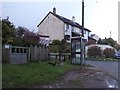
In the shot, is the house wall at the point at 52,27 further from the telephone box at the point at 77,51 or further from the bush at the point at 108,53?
the telephone box at the point at 77,51

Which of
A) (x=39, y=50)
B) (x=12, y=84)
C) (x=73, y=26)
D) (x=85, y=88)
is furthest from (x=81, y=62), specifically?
(x=73, y=26)

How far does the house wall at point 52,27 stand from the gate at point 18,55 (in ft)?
169

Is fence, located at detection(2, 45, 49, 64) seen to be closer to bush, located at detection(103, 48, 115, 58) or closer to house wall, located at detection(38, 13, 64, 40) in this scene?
bush, located at detection(103, 48, 115, 58)

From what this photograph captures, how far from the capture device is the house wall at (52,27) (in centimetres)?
7262

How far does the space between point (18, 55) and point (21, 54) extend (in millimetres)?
488

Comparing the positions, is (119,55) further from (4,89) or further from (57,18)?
(4,89)

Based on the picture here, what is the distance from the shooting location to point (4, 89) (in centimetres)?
1084

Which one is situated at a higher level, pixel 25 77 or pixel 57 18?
pixel 57 18

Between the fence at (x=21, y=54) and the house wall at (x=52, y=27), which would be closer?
the fence at (x=21, y=54)

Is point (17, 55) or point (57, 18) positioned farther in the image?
point (57, 18)

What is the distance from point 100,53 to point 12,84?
45499 millimetres

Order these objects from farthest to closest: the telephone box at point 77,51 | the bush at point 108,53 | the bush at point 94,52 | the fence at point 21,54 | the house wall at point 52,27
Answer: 1. the house wall at point 52,27
2. the bush at point 108,53
3. the bush at point 94,52
4. the telephone box at point 77,51
5. the fence at point 21,54

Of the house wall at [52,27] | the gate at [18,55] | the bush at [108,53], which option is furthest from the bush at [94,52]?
the gate at [18,55]

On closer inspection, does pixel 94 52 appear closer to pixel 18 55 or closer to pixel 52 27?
pixel 52 27
